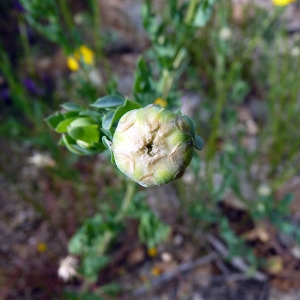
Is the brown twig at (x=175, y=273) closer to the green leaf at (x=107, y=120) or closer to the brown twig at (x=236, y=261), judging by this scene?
the brown twig at (x=236, y=261)

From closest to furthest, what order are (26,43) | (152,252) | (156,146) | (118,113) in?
(156,146), (118,113), (152,252), (26,43)

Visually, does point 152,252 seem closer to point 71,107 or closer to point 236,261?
point 236,261

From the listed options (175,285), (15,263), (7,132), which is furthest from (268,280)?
(7,132)

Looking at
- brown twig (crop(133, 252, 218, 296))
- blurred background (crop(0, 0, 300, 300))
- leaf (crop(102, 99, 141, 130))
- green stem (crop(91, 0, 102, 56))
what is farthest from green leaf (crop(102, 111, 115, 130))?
brown twig (crop(133, 252, 218, 296))

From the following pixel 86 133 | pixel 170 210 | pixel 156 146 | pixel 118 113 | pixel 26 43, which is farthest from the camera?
pixel 26 43

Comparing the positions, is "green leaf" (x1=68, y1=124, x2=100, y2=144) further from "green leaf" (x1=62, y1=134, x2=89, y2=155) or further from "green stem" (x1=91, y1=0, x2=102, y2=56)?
"green stem" (x1=91, y1=0, x2=102, y2=56)

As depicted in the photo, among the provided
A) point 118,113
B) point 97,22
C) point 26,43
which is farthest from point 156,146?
point 26,43
